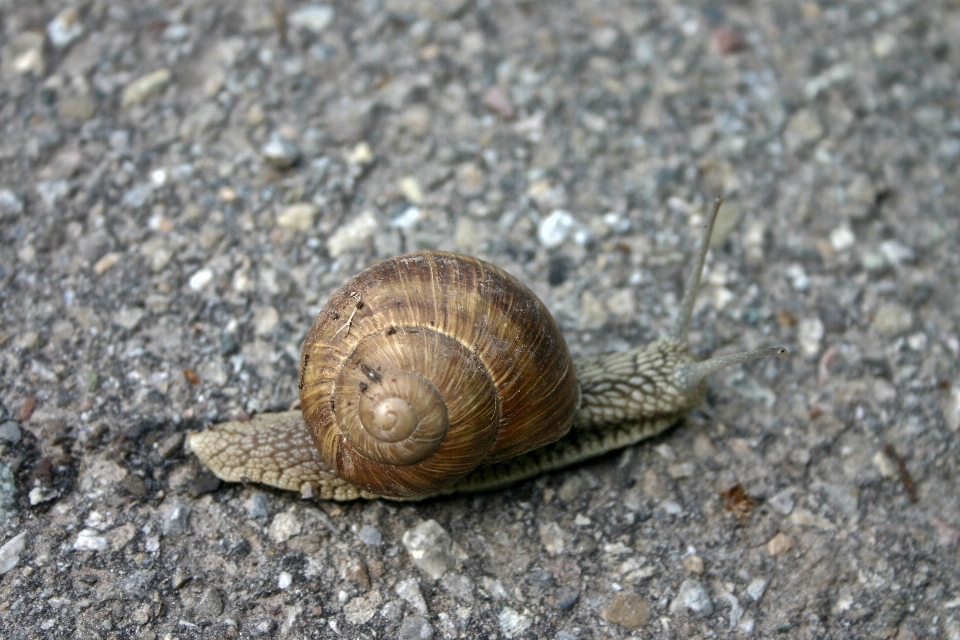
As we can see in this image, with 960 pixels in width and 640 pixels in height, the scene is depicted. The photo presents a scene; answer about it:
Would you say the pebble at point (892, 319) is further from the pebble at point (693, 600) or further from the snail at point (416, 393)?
the pebble at point (693, 600)

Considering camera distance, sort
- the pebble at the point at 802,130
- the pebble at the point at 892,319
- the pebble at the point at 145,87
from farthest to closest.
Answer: the pebble at the point at 802,130 → the pebble at the point at 145,87 → the pebble at the point at 892,319

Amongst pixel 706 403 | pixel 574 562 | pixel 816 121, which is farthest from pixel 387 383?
pixel 816 121

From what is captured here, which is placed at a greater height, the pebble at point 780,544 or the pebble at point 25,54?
the pebble at point 25,54

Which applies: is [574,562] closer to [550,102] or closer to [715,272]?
[715,272]

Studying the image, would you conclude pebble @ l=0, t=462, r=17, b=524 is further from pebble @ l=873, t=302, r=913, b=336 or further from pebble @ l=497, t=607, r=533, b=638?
pebble @ l=873, t=302, r=913, b=336

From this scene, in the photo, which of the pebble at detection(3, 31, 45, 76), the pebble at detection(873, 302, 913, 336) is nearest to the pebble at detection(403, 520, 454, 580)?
the pebble at detection(873, 302, 913, 336)

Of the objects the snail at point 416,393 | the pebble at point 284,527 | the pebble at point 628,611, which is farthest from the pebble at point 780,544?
the pebble at point 284,527

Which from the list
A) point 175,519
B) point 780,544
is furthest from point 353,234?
point 780,544
